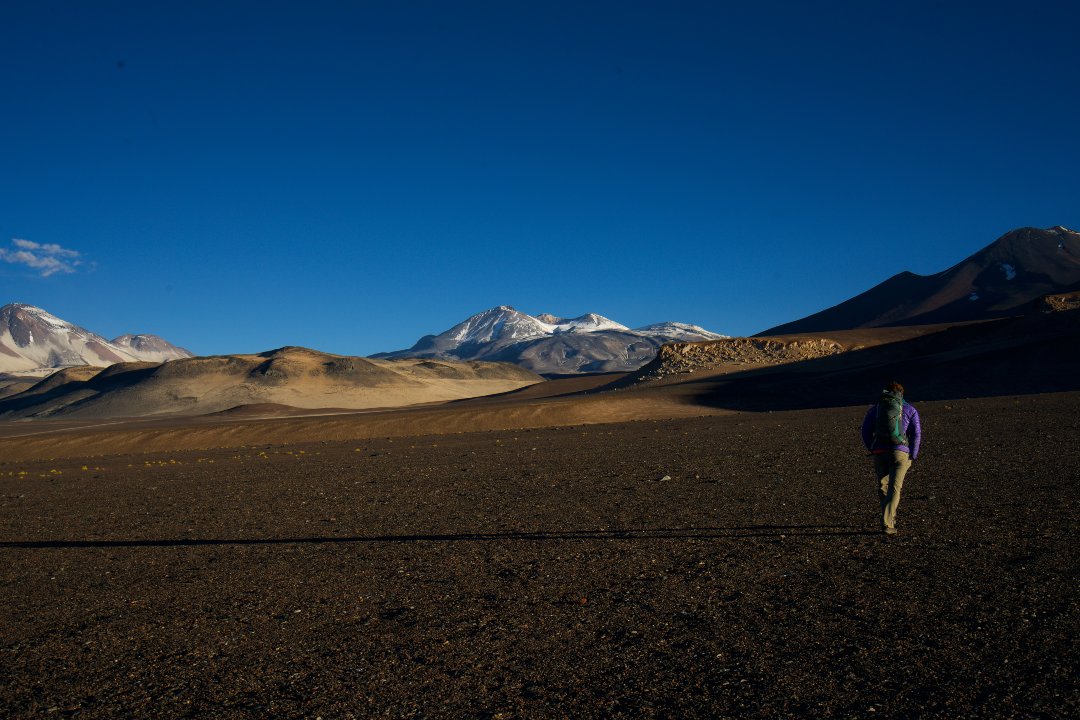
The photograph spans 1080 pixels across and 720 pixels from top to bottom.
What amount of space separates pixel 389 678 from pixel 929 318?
204 metres

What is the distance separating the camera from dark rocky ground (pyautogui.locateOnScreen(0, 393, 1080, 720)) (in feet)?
19.2

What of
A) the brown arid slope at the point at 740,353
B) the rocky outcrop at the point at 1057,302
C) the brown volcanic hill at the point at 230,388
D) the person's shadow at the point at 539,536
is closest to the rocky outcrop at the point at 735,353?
the brown arid slope at the point at 740,353

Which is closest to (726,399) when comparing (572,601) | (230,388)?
(572,601)

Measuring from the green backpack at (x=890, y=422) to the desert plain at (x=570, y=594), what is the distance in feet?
4.21

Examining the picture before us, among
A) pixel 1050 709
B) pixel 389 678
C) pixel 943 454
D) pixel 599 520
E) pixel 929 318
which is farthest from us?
pixel 929 318

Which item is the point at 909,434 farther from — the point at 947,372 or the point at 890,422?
the point at 947,372

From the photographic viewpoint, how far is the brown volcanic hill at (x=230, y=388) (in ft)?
400

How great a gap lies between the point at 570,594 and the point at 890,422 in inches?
191

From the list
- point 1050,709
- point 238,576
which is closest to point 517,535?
point 238,576

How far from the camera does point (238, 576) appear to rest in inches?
397

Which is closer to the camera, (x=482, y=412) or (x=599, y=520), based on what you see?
(x=599, y=520)

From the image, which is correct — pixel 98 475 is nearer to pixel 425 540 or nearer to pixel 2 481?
pixel 2 481

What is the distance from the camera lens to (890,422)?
10016 mm

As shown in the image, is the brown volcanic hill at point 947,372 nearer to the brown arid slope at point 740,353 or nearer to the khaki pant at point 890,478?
the brown arid slope at point 740,353
